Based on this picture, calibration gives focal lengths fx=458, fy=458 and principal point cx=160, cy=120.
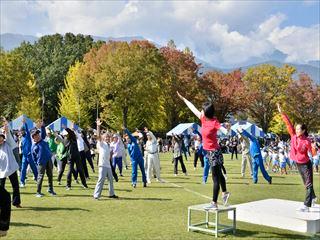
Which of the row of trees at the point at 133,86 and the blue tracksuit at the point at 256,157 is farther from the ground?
the row of trees at the point at 133,86

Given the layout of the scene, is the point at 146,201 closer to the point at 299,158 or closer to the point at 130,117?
the point at 299,158

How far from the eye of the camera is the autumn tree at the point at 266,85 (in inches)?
2564

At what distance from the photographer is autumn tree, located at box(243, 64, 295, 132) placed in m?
65.1

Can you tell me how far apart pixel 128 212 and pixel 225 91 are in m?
55.8

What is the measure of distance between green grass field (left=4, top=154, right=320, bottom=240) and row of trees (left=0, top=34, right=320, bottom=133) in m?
35.8

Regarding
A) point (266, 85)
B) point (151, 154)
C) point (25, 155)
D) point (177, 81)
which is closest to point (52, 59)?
point (177, 81)

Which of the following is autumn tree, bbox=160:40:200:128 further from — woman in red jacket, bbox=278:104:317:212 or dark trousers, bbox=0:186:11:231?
dark trousers, bbox=0:186:11:231

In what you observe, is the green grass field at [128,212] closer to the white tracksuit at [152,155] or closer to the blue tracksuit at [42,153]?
the white tracksuit at [152,155]

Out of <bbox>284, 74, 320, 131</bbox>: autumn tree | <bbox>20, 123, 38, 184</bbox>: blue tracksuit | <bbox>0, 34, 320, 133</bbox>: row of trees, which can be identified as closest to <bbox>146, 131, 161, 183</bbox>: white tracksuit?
<bbox>20, 123, 38, 184</bbox>: blue tracksuit

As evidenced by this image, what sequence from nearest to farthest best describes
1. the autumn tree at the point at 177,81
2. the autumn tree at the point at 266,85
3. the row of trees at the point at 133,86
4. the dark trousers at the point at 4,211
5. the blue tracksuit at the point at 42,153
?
1. the dark trousers at the point at 4,211
2. the blue tracksuit at the point at 42,153
3. the row of trees at the point at 133,86
4. the autumn tree at the point at 177,81
5. the autumn tree at the point at 266,85

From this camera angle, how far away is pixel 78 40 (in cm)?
6900

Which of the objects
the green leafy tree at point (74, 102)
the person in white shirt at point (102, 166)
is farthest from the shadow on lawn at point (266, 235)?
the green leafy tree at point (74, 102)

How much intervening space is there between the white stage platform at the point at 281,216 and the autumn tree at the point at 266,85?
54778mm

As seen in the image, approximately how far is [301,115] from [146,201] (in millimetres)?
55839
